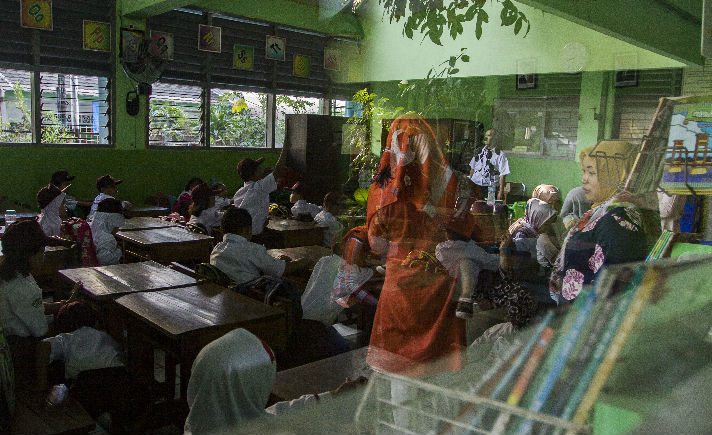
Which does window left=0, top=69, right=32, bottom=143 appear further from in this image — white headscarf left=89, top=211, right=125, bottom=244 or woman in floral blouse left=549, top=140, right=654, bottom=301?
woman in floral blouse left=549, top=140, right=654, bottom=301

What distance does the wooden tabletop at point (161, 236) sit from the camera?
4.02 meters

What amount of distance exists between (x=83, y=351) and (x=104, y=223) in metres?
2.43

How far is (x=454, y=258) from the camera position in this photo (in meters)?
1.45

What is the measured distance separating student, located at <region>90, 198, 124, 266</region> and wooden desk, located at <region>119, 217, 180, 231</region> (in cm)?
6

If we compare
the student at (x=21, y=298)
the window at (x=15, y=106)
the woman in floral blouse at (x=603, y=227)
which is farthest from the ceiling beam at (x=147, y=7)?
the woman in floral blouse at (x=603, y=227)

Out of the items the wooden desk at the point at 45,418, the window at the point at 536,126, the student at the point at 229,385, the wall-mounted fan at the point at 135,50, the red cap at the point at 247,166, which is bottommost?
the wooden desk at the point at 45,418

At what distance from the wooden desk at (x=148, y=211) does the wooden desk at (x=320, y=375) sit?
8.63 feet

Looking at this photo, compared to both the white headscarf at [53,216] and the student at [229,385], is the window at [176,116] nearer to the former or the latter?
the student at [229,385]

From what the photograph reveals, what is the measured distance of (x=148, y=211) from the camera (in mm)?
4273

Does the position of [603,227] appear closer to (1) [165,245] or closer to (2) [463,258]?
(2) [463,258]

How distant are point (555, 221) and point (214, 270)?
1944 millimetres

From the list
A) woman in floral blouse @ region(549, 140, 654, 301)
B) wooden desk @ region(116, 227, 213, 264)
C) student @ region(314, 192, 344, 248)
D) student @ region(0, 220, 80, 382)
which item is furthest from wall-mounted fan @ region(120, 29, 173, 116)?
woman in floral blouse @ region(549, 140, 654, 301)

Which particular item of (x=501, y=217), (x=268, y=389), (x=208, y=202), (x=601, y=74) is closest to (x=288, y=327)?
(x=268, y=389)

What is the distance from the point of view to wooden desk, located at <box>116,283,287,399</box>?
2.01 m
